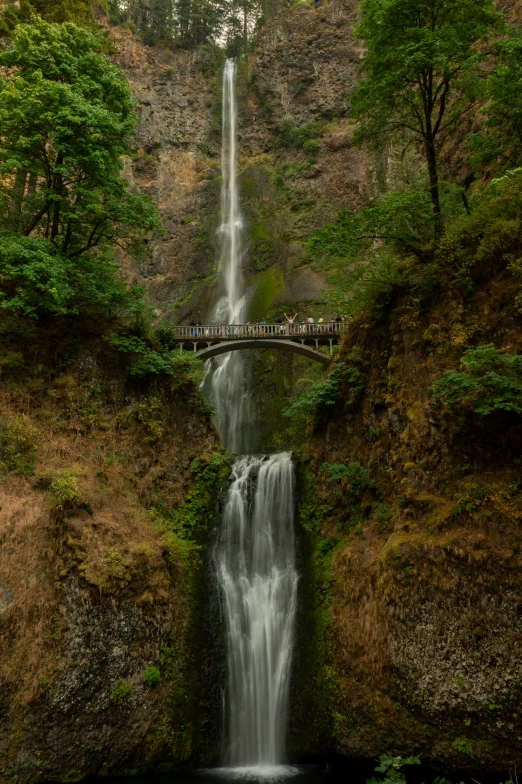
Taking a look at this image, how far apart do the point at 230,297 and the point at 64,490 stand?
23.6 meters

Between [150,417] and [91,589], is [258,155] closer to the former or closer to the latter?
[150,417]

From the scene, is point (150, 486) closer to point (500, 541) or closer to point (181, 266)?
point (500, 541)

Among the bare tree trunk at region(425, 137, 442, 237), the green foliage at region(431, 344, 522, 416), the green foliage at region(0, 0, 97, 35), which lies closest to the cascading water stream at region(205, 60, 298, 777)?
the green foliage at region(431, 344, 522, 416)

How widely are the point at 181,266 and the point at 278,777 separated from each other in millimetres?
33082

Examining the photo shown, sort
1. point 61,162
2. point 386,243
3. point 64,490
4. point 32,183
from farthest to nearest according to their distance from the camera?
point 32,183, point 61,162, point 386,243, point 64,490

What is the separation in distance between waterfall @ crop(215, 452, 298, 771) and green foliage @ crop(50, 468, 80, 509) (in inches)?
185

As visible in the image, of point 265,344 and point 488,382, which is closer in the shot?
point 488,382

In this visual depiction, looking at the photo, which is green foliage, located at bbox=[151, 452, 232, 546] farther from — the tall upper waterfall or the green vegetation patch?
the green vegetation patch

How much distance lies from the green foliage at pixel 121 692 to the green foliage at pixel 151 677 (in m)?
0.40

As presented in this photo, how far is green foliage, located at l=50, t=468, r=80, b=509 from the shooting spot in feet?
37.7

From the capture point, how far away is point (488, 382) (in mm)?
9211

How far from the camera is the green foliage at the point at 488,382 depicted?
29.6 ft

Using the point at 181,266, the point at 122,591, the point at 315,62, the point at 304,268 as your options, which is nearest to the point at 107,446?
the point at 122,591

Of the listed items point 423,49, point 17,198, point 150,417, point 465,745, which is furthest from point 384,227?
point 465,745
